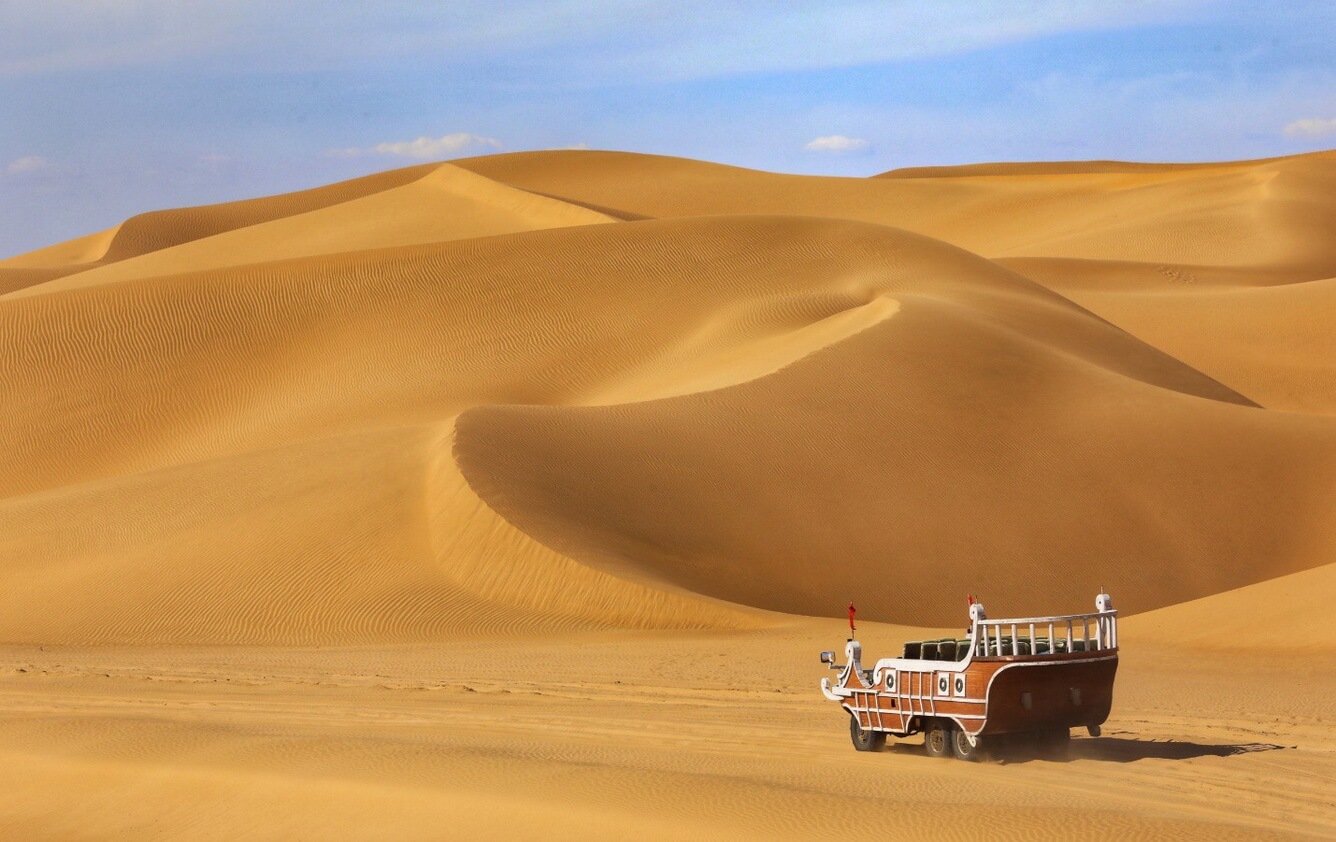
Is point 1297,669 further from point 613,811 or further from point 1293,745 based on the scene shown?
point 613,811

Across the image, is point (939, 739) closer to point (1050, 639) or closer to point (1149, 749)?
point (1050, 639)

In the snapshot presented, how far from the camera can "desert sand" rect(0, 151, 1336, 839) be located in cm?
1131

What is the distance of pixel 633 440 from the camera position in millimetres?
27703

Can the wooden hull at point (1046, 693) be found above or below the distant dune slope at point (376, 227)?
below

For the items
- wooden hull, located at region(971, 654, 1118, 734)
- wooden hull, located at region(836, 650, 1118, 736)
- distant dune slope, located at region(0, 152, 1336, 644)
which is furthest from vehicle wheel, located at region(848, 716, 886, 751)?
distant dune slope, located at region(0, 152, 1336, 644)

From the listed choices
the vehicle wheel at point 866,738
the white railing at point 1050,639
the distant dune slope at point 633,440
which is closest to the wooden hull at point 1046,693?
the white railing at point 1050,639

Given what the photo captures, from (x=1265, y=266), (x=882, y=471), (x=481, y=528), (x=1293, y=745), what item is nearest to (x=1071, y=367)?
(x=882, y=471)

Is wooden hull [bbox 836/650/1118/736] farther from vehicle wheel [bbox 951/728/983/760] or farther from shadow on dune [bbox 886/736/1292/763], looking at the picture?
shadow on dune [bbox 886/736/1292/763]

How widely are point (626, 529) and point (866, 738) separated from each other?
13.2m

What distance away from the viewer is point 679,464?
89.4 ft

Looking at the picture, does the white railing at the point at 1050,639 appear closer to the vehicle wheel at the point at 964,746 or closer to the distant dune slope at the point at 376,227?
the vehicle wheel at the point at 964,746

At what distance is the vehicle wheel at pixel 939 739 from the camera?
38.6 feet

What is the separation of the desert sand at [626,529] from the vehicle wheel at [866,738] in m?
0.48

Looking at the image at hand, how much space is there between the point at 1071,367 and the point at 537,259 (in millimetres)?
16707
